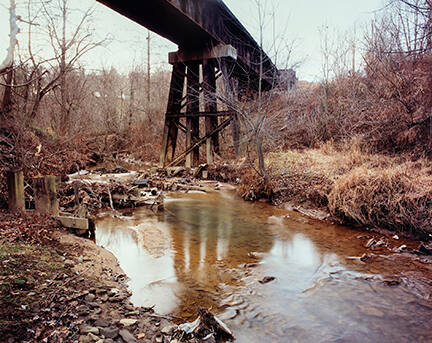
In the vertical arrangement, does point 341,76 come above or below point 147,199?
above

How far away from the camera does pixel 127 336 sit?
85.6 inches

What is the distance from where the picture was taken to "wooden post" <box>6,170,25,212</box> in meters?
4.19

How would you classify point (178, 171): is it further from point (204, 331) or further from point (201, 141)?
point (204, 331)

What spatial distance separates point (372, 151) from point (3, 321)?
8371mm

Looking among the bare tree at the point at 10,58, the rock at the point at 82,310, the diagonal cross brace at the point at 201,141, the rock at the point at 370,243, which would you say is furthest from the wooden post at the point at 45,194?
the diagonal cross brace at the point at 201,141

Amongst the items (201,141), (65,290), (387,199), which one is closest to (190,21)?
(201,141)

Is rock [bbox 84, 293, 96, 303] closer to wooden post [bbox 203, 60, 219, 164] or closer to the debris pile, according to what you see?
the debris pile

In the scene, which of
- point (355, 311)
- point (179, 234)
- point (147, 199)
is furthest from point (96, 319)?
point (147, 199)

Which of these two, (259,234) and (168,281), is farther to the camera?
(259,234)

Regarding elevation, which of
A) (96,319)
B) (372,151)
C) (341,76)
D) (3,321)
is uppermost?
(341,76)

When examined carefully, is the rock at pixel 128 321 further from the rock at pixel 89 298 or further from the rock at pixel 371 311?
the rock at pixel 371 311

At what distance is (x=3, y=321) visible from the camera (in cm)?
200

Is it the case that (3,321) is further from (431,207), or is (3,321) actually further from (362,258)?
(431,207)

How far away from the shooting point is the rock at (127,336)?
2.15 m
